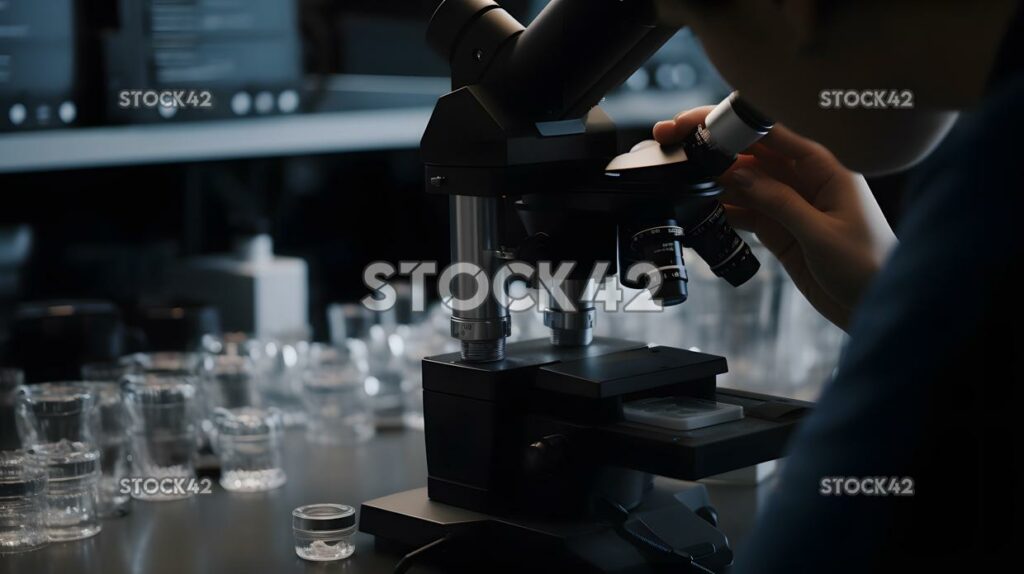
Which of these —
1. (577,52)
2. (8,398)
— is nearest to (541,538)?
(577,52)

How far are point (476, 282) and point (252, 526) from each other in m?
0.34

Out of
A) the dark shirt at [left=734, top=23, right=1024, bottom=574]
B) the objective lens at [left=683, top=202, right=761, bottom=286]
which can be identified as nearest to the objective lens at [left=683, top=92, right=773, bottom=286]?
the objective lens at [left=683, top=202, right=761, bottom=286]

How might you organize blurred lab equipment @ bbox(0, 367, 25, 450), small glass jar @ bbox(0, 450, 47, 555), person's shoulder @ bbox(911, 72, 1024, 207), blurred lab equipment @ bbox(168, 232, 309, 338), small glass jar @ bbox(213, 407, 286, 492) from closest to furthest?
person's shoulder @ bbox(911, 72, 1024, 207)
small glass jar @ bbox(0, 450, 47, 555)
small glass jar @ bbox(213, 407, 286, 492)
blurred lab equipment @ bbox(0, 367, 25, 450)
blurred lab equipment @ bbox(168, 232, 309, 338)

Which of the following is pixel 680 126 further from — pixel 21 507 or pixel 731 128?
pixel 21 507

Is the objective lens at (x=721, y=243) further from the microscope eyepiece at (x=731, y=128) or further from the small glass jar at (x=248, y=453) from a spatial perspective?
the small glass jar at (x=248, y=453)

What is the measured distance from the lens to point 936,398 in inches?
25.5

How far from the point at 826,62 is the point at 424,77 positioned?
1405 mm

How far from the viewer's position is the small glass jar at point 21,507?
1156mm

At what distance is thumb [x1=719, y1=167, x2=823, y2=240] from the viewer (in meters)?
1.18

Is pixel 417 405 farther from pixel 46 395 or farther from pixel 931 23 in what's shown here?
pixel 931 23

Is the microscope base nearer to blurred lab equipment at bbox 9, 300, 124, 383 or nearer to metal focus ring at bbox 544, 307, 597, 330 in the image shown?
metal focus ring at bbox 544, 307, 597, 330

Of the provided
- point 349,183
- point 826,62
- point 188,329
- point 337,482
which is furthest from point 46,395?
point 349,183

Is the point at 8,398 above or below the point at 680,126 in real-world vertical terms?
below

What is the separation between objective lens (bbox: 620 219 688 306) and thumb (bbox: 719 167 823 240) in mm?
129
